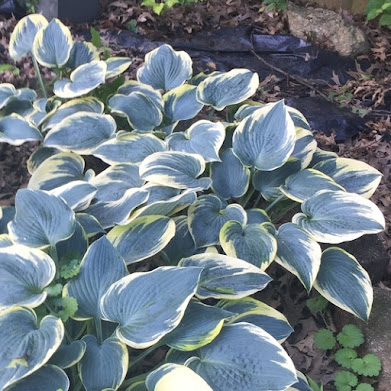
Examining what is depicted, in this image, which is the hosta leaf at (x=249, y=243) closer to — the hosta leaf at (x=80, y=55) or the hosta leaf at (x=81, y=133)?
the hosta leaf at (x=81, y=133)

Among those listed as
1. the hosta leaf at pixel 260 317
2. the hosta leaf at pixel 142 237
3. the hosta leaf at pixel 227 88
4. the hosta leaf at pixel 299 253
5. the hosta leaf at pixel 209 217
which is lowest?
the hosta leaf at pixel 260 317

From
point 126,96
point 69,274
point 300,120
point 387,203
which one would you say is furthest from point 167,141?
point 387,203

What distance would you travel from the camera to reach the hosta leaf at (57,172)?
196 centimetres

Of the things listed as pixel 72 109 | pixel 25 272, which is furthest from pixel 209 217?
pixel 72 109

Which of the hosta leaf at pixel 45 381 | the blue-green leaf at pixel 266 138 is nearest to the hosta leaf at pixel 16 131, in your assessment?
the blue-green leaf at pixel 266 138

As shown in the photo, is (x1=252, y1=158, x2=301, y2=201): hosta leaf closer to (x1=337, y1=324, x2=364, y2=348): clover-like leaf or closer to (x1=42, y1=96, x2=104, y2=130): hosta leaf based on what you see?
(x1=337, y1=324, x2=364, y2=348): clover-like leaf

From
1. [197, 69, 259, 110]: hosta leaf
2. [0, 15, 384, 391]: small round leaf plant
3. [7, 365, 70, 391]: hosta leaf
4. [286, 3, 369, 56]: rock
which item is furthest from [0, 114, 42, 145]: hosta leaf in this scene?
[286, 3, 369, 56]: rock

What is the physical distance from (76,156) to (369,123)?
189 cm

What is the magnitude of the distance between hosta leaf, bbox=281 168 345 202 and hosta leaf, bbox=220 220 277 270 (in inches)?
8.7

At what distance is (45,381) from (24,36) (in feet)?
5.88

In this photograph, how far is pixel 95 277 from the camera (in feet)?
4.58

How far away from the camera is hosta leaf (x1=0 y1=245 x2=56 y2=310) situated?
1.33m

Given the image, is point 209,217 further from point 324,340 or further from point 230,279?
point 324,340

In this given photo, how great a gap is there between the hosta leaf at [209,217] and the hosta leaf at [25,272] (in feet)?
1.72
